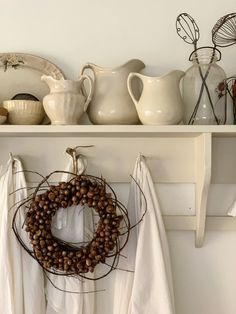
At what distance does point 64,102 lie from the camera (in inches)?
40.6

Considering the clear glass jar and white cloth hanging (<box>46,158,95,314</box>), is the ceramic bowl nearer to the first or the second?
white cloth hanging (<box>46,158,95,314</box>)

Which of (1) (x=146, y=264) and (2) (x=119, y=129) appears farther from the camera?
(1) (x=146, y=264)

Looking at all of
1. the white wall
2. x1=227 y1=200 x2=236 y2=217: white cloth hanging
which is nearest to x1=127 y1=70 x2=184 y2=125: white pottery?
the white wall

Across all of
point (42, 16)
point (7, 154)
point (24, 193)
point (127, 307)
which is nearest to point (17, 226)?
point (24, 193)

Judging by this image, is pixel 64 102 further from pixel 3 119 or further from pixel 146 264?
pixel 146 264

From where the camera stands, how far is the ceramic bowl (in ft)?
3.55

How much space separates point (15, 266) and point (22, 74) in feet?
1.63

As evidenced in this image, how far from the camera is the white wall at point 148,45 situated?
118cm

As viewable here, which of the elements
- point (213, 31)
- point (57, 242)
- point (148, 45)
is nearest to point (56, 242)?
point (57, 242)

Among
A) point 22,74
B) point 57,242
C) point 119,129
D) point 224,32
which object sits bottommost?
point 57,242

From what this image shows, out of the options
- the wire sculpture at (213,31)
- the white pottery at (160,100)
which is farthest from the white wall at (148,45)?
the white pottery at (160,100)

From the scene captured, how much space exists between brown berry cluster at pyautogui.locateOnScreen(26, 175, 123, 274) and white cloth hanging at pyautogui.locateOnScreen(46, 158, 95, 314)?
0.06m

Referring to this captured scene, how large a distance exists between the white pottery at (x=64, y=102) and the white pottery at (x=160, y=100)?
124 mm

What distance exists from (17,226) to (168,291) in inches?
16.2
